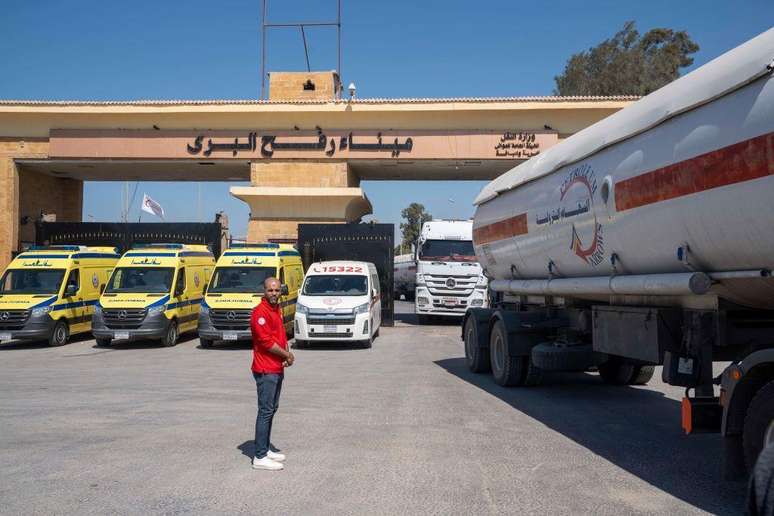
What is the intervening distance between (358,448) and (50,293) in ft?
45.0

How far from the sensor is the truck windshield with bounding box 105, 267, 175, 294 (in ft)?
58.2

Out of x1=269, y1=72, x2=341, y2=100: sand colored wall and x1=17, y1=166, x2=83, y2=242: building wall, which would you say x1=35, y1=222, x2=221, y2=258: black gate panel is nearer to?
x1=17, y1=166, x2=83, y2=242: building wall

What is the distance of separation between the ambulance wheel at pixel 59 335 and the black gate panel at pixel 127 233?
6.57 metres

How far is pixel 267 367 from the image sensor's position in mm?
5906

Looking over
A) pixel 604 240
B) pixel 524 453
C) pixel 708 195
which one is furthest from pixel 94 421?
pixel 708 195

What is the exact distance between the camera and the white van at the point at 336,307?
16.3m

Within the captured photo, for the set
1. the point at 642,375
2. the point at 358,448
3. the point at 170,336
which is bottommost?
the point at 358,448

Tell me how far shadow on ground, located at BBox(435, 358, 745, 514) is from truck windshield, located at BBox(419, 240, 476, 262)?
390 inches

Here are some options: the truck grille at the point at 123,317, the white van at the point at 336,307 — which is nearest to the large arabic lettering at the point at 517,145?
the white van at the point at 336,307

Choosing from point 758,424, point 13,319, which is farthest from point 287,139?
point 758,424

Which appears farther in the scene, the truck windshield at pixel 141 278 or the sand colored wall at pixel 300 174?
the sand colored wall at pixel 300 174

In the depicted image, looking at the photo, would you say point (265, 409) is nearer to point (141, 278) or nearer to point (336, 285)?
point (336, 285)

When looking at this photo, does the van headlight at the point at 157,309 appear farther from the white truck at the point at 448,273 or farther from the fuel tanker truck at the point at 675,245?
the fuel tanker truck at the point at 675,245

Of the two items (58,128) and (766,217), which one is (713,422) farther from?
(58,128)
